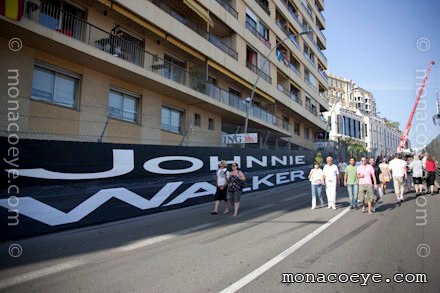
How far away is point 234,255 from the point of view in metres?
4.91

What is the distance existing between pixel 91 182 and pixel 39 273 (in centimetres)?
401

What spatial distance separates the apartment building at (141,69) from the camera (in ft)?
36.1

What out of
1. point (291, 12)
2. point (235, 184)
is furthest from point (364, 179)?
point (291, 12)

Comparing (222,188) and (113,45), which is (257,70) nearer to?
(113,45)

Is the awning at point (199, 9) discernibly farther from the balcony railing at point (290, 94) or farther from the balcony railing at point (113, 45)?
the balcony railing at point (290, 94)

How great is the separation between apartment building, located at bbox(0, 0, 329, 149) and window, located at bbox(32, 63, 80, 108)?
0.13 ft

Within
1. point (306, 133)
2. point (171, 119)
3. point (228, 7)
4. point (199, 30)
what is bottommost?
point (171, 119)

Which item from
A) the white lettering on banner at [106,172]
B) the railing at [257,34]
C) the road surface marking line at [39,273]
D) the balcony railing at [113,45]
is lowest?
the road surface marking line at [39,273]

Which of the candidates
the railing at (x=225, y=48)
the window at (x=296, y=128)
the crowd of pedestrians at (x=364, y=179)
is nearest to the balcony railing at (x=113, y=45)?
the railing at (x=225, y=48)

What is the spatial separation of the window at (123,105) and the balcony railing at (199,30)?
5.57 meters

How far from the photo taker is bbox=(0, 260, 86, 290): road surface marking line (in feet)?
13.0

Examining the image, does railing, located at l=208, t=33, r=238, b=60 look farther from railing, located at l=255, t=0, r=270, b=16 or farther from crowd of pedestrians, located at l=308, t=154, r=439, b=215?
crowd of pedestrians, located at l=308, t=154, r=439, b=215

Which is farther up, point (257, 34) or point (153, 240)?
point (257, 34)

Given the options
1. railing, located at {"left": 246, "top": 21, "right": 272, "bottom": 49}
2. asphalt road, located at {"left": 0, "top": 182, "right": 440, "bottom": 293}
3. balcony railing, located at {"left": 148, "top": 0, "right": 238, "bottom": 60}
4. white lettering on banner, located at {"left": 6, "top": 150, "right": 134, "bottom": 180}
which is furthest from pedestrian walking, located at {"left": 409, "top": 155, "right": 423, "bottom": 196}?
railing, located at {"left": 246, "top": 21, "right": 272, "bottom": 49}
